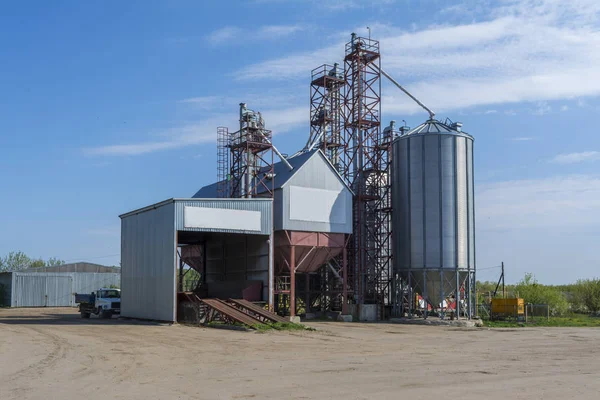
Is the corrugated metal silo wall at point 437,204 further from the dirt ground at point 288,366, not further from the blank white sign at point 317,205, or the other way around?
the dirt ground at point 288,366

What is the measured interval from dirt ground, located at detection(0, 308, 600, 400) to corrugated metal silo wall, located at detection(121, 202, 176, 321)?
7445 millimetres

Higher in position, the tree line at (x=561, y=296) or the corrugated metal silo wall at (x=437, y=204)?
the corrugated metal silo wall at (x=437, y=204)

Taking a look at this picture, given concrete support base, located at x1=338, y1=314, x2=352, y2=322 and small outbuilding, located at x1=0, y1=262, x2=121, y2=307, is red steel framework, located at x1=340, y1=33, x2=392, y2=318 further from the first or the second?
small outbuilding, located at x1=0, y1=262, x2=121, y2=307

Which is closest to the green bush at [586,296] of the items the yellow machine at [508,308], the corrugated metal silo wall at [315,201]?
the yellow machine at [508,308]

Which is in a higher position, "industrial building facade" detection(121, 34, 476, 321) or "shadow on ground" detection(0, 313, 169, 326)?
"industrial building facade" detection(121, 34, 476, 321)

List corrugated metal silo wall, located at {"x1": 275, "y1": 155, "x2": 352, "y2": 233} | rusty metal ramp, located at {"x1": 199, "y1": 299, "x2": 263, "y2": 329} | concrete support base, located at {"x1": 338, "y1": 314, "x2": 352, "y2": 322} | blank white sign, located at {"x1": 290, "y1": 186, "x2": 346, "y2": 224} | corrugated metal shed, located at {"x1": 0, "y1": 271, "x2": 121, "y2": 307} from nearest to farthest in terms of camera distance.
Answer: rusty metal ramp, located at {"x1": 199, "y1": 299, "x2": 263, "y2": 329}, corrugated metal silo wall, located at {"x1": 275, "y1": 155, "x2": 352, "y2": 233}, blank white sign, located at {"x1": 290, "y1": 186, "x2": 346, "y2": 224}, concrete support base, located at {"x1": 338, "y1": 314, "x2": 352, "y2": 322}, corrugated metal shed, located at {"x1": 0, "y1": 271, "x2": 121, "y2": 307}

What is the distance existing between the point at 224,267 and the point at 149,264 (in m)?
8.72

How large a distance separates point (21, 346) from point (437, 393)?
57.5 ft

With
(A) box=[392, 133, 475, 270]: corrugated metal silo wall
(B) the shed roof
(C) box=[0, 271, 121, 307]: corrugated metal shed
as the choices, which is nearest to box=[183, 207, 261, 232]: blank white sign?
(A) box=[392, 133, 475, 270]: corrugated metal silo wall

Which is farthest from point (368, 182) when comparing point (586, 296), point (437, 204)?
point (586, 296)

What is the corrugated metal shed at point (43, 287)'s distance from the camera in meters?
70.4

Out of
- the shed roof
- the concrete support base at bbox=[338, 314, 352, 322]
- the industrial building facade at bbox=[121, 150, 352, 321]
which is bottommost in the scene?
the concrete support base at bbox=[338, 314, 352, 322]

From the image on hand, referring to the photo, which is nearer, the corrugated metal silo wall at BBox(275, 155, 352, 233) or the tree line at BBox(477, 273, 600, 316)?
the corrugated metal silo wall at BBox(275, 155, 352, 233)

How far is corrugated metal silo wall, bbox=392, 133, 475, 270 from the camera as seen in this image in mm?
45000
